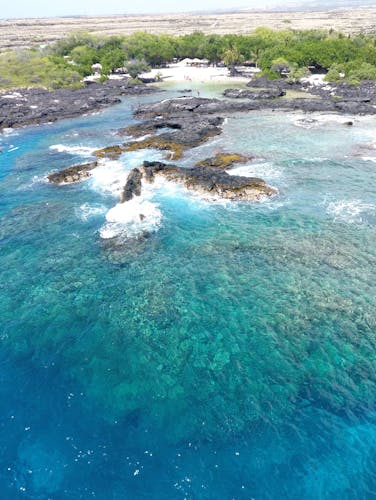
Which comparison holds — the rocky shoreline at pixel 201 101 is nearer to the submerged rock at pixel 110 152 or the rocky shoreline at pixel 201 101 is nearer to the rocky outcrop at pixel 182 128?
the rocky outcrop at pixel 182 128

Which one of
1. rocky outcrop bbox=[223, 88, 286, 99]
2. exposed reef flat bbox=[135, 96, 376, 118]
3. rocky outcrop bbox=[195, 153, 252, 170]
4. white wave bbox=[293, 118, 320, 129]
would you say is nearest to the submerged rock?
rocky outcrop bbox=[195, 153, 252, 170]

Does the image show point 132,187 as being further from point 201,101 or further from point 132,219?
point 201,101

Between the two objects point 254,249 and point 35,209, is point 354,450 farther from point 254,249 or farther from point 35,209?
point 35,209

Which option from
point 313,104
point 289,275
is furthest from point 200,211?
point 313,104

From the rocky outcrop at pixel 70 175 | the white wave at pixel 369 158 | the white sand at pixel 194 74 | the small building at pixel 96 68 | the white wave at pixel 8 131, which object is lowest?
the white sand at pixel 194 74

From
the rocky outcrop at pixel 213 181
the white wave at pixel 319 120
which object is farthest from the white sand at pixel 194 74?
the rocky outcrop at pixel 213 181

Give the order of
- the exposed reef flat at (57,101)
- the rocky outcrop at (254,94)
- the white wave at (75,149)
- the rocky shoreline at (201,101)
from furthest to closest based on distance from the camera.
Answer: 1. the rocky outcrop at (254,94)
2. the exposed reef flat at (57,101)
3. the rocky shoreline at (201,101)
4. the white wave at (75,149)

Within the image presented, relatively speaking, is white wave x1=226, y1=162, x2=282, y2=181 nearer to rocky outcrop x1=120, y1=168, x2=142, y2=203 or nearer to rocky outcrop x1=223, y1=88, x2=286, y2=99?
rocky outcrop x1=120, y1=168, x2=142, y2=203
